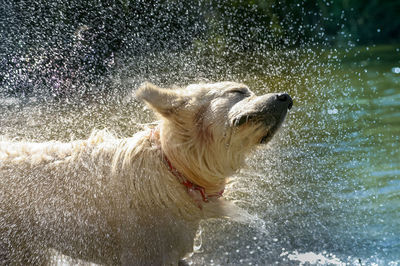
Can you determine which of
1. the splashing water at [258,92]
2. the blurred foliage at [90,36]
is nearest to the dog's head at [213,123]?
the splashing water at [258,92]

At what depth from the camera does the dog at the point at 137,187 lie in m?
3.52

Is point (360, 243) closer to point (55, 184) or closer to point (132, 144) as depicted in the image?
point (132, 144)

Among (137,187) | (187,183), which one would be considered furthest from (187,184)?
(137,187)

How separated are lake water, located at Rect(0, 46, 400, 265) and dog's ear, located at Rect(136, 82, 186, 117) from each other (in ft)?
2.52

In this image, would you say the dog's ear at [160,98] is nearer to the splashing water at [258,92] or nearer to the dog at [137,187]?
the dog at [137,187]

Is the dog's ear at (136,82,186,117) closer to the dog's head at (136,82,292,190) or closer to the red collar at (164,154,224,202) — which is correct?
the dog's head at (136,82,292,190)

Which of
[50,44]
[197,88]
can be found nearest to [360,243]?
[197,88]

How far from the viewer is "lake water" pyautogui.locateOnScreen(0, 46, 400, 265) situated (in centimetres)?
467

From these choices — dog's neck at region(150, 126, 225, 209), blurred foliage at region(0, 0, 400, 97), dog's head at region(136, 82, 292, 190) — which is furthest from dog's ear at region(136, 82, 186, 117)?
blurred foliage at region(0, 0, 400, 97)

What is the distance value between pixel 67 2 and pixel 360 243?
7803mm

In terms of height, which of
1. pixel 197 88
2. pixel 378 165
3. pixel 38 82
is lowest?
pixel 38 82

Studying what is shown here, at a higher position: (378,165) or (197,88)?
(197,88)

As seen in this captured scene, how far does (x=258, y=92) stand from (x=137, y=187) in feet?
19.1

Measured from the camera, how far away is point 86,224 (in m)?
3.58
